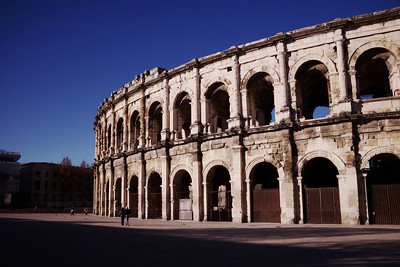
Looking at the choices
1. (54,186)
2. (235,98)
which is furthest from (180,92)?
(54,186)

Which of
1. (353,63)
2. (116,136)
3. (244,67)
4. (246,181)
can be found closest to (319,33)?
(353,63)

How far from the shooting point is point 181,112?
21.2 meters

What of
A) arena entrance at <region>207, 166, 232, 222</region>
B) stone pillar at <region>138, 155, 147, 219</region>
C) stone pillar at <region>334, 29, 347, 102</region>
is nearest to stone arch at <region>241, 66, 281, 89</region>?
stone pillar at <region>334, 29, 347, 102</region>

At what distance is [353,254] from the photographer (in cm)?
711

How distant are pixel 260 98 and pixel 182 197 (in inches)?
288

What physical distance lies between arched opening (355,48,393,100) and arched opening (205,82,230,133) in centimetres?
667

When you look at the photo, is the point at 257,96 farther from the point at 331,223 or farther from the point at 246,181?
the point at 331,223

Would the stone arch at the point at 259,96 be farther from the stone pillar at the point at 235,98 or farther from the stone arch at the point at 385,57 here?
the stone arch at the point at 385,57

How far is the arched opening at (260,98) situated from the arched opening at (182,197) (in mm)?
5248

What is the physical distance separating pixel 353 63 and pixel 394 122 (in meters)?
3.06

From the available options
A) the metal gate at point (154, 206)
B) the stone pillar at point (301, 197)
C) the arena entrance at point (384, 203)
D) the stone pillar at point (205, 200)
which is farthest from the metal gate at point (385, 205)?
the metal gate at point (154, 206)

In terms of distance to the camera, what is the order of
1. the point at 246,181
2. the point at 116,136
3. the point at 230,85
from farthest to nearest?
the point at 116,136 → the point at 230,85 → the point at 246,181

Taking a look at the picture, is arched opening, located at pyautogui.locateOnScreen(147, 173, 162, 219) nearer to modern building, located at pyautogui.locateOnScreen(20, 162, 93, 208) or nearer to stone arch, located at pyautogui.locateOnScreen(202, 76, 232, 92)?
stone arch, located at pyautogui.locateOnScreen(202, 76, 232, 92)

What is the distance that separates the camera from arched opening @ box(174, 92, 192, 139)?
20672mm
